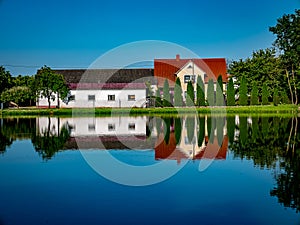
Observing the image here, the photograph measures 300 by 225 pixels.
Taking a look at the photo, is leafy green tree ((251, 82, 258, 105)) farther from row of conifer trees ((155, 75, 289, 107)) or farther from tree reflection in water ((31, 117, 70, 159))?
tree reflection in water ((31, 117, 70, 159))

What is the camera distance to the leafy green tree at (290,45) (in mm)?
35531

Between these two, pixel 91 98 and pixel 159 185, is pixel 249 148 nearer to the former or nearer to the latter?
pixel 159 185

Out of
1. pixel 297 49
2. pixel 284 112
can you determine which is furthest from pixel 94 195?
pixel 297 49

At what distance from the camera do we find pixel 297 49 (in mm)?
34938

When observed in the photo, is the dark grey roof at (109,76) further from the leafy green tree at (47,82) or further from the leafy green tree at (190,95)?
the leafy green tree at (47,82)

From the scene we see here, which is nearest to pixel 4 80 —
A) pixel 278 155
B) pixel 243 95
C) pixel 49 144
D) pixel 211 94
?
pixel 211 94

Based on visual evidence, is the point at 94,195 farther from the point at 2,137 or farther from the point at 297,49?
the point at 297,49

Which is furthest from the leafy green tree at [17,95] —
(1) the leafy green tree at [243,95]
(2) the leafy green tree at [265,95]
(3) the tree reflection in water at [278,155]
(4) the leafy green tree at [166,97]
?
(3) the tree reflection in water at [278,155]

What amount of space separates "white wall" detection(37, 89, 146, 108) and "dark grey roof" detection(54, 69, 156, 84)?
6.57ft

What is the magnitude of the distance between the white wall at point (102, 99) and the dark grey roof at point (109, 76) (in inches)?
78.8

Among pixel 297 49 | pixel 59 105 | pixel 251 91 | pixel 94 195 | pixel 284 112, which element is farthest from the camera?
pixel 59 105

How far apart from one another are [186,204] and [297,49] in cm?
3222

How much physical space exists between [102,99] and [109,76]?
4019mm

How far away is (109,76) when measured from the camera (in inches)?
1805
